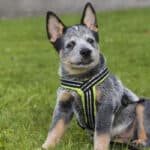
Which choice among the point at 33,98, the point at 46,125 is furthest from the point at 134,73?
the point at 46,125

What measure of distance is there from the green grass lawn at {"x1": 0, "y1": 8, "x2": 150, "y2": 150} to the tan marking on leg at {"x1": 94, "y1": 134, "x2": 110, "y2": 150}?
0.24 metres

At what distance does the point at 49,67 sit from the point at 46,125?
4.86 m

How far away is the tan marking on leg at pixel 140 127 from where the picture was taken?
6791 mm

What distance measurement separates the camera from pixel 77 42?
21.2 ft

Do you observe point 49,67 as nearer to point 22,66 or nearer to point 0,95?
point 22,66

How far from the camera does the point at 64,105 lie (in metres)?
6.73

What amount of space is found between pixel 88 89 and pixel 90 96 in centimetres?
7

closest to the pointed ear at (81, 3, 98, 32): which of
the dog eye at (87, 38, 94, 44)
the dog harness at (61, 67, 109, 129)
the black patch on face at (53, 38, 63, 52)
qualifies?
the dog eye at (87, 38, 94, 44)

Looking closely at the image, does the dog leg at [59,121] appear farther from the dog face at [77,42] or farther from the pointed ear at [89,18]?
the pointed ear at [89,18]

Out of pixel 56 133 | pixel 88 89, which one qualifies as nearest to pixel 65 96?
pixel 88 89

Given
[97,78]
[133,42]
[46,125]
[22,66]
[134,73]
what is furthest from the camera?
[133,42]

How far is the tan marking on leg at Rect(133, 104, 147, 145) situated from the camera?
679 cm

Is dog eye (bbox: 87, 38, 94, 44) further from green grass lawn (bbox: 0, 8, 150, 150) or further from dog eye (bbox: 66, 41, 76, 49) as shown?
green grass lawn (bbox: 0, 8, 150, 150)

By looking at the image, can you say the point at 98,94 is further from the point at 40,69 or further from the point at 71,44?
the point at 40,69
